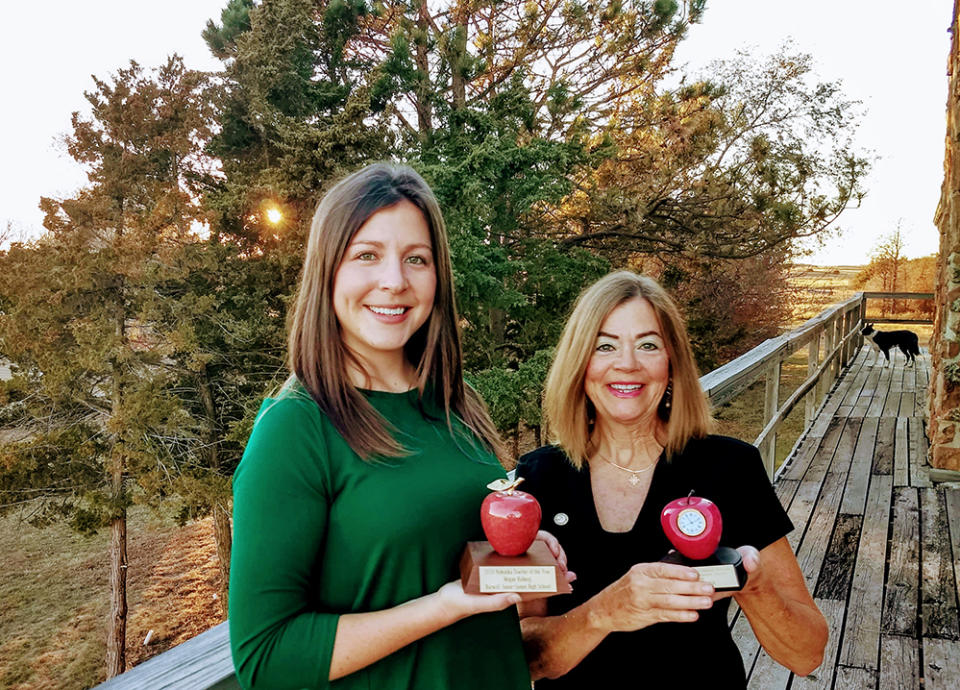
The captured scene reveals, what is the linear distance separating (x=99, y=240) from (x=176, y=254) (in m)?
1.76

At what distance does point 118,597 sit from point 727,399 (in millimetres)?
13712

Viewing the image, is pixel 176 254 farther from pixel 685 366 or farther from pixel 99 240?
pixel 685 366

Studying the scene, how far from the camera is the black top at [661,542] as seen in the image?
1.43 m

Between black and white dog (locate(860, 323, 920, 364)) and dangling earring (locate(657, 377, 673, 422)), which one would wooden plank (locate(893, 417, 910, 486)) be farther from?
dangling earring (locate(657, 377, 673, 422))

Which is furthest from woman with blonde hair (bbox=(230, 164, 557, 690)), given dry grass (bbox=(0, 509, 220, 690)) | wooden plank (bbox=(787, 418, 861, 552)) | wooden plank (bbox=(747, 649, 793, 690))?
dry grass (bbox=(0, 509, 220, 690))

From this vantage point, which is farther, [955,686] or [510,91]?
[510,91]

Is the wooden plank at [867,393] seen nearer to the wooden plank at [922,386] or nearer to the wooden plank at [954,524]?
the wooden plank at [922,386]

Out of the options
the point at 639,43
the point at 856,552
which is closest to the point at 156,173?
the point at 639,43

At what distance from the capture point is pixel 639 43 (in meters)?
13.9

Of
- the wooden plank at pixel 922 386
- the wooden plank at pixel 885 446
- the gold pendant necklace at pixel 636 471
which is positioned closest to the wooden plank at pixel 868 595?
the wooden plank at pixel 885 446

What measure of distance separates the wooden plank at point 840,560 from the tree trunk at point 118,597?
12.9 metres

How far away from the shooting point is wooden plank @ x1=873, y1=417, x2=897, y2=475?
16.5 feet

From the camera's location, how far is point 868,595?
9.96ft

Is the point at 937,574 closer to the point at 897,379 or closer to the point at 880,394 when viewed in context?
the point at 880,394
